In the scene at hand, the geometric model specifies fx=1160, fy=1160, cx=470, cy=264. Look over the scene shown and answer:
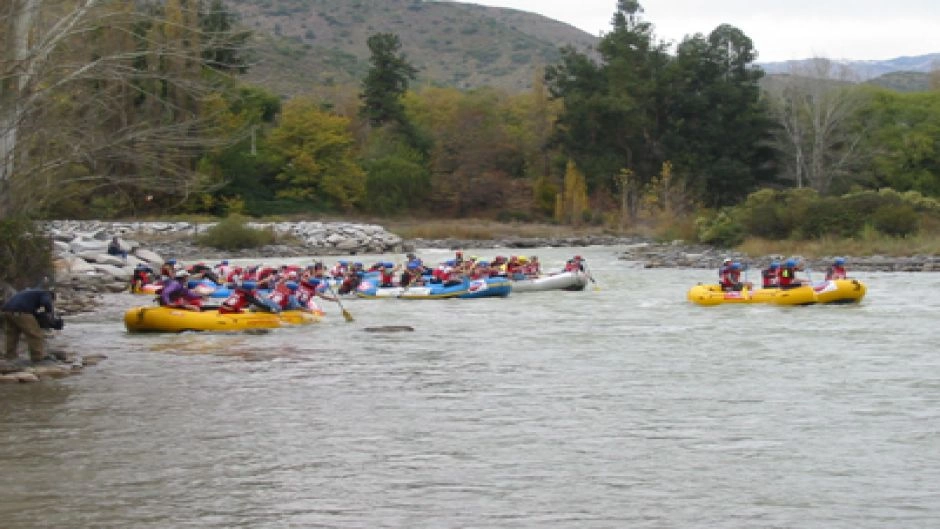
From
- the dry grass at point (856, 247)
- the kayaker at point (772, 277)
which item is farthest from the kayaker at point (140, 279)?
the dry grass at point (856, 247)

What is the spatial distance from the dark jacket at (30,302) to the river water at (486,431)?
96 cm

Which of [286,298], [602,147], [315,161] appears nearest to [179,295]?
[286,298]

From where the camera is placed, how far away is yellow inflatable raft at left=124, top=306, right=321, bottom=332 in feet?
63.3

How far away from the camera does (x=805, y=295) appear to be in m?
23.5

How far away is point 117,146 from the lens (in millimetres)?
14227

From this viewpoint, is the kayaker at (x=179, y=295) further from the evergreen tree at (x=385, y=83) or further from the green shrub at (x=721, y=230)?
the evergreen tree at (x=385, y=83)

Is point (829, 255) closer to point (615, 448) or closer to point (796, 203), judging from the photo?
point (796, 203)

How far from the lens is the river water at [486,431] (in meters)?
8.89

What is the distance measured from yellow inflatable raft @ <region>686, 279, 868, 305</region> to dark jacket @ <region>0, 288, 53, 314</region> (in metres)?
14.2

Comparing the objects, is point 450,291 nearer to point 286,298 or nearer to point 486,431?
point 286,298

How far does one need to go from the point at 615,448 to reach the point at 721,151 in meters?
57.4

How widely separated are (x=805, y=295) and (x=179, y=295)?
12312 millimetres

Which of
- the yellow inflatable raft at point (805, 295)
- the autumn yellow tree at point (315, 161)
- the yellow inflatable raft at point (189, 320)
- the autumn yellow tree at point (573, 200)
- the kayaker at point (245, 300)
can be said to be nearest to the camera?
the yellow inflatable raft at point (189, 320)

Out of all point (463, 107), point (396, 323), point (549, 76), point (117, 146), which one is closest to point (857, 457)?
point (117, 146)
